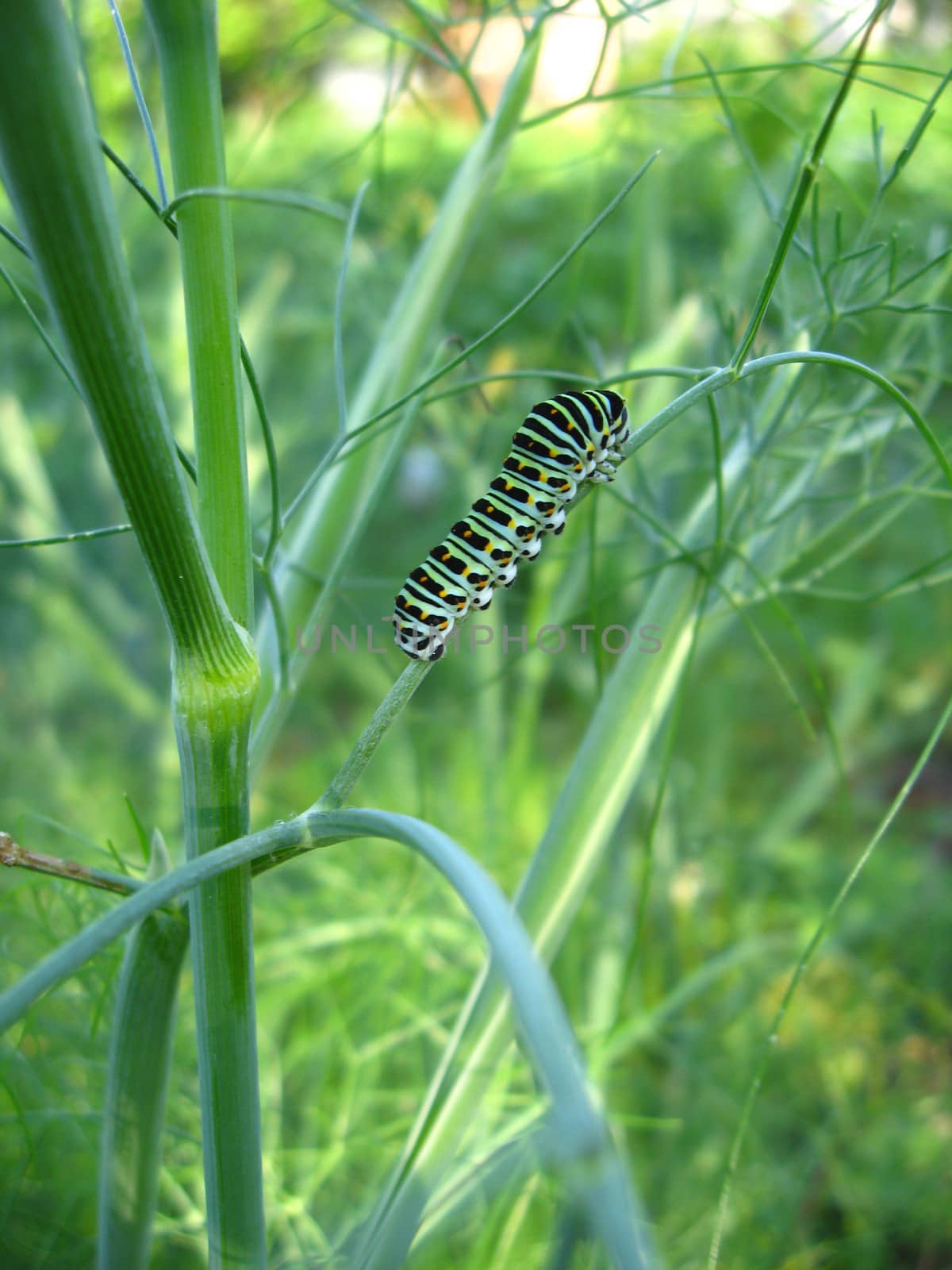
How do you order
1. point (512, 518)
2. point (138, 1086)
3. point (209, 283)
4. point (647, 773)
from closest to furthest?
point (209, 283)
point (138, 1086)
point (512, 518)
point (647, 773)

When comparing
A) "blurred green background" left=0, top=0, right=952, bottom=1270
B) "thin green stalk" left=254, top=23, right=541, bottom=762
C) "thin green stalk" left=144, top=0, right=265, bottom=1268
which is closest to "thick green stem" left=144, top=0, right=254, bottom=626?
"thin green stalk" left=144, top=0, right=265, bottom=1268

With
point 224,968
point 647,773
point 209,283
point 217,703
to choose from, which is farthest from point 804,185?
point 647,773

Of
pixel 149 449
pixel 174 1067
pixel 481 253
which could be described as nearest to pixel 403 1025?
pixel 174 1067

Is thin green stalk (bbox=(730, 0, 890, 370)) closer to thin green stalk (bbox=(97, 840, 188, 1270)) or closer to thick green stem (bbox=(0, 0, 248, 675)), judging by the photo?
thick green stem (bbox=(0, 0, 248, 675))

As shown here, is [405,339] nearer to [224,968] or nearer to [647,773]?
[224,968]

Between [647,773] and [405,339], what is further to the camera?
[647,773]

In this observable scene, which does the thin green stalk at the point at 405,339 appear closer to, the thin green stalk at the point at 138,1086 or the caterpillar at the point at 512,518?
the caterpillar at the point at 512,518
